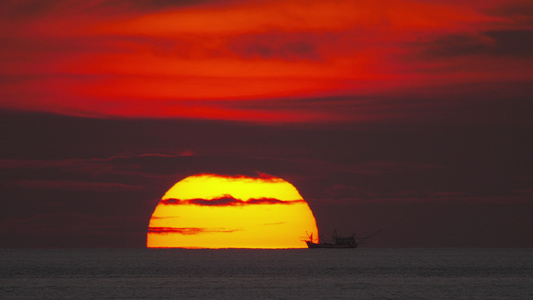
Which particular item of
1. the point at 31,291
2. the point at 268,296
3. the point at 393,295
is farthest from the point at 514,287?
the point at 31,291

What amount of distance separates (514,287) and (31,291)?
263 ft

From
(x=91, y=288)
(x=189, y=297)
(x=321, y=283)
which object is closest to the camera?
(x=189, y=297)

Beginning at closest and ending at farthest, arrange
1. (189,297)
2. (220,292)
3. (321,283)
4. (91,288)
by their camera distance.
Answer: (189,297) < (220,292) < (91,288) < (321,283)

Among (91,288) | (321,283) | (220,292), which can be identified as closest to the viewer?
(220,292)

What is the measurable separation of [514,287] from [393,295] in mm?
29575

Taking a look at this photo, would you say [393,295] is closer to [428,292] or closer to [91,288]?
[428,292]

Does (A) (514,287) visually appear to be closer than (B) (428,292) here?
No

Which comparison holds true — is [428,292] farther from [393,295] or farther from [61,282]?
[61,282]

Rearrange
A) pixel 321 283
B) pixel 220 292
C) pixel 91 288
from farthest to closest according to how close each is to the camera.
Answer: pixel 321 283
pixel 91 288
pixel 220 292

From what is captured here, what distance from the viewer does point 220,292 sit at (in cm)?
12375

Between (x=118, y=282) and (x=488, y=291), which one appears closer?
(x=488, y=291)

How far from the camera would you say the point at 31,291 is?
126938 millimetres

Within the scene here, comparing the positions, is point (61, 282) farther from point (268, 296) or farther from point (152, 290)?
point (268, 296)

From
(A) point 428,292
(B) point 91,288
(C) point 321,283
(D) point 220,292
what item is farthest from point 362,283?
(B) point 91,288
